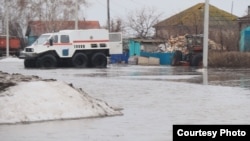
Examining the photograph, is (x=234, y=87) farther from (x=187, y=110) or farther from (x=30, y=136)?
(x=30, y=136)

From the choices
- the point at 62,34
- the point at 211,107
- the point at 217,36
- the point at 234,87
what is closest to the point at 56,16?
the point at 217,36

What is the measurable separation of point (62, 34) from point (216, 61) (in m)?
11.0

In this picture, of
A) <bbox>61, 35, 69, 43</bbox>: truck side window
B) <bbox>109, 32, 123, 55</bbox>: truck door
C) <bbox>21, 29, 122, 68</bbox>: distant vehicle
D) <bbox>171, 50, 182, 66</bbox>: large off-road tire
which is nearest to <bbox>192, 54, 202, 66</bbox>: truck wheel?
<bbox>171, 50, 182, 66</bbox>: large off-road tire

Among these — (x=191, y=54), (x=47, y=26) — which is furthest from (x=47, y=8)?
(x=191, y=54)

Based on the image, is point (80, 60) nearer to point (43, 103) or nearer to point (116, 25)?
point (43, 103)

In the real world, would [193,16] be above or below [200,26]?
above

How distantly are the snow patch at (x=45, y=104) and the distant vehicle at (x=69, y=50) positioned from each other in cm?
2763

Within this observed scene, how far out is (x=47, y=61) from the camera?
41.7 meters

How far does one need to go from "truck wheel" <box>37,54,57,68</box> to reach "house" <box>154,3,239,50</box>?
52.0 feet

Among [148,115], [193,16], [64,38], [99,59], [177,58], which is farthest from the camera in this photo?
[193,16]

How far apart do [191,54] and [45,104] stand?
115 feet

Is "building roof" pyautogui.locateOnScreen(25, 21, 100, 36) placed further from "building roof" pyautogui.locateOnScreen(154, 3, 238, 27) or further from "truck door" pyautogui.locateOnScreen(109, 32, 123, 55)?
"truck door" pyautogui.locateOnScreen(109, 32, 123, 55)

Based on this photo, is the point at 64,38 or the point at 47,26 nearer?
the point at 64,38

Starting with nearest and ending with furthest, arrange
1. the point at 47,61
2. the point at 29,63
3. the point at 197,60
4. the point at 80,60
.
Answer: the point at 47,61 → the point at 29,63 → the point at 80,60 → the point at 197,60
